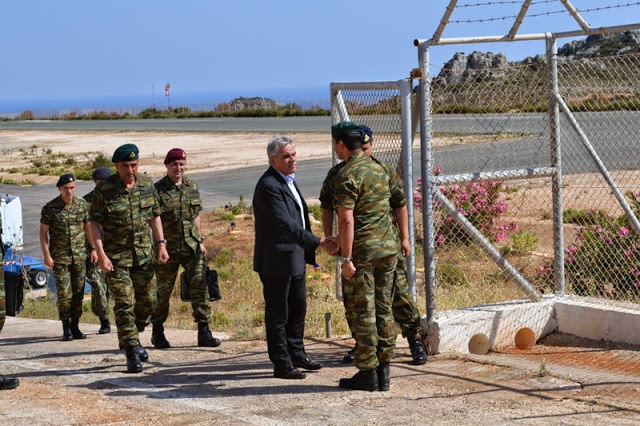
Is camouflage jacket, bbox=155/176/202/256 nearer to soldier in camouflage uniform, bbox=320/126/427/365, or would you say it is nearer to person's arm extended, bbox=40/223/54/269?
person's arm extended, bbox=40/223/54/269

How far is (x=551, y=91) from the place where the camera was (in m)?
8.84

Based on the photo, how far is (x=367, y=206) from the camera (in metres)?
7.08

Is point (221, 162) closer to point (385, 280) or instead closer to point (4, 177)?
point (4, 177)

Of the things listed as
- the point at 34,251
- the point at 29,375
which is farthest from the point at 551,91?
the point at 34,251

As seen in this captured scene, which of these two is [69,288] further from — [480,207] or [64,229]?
[480,207]

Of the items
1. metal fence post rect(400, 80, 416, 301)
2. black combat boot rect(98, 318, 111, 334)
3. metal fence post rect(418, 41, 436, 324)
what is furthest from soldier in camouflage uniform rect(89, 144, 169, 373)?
black combat boot rect(98, 318, 111, 334)

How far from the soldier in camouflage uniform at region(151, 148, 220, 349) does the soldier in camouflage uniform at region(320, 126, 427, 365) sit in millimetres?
1710

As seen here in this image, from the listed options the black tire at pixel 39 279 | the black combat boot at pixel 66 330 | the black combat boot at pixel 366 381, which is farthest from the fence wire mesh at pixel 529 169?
the black tire at pixel 39 279

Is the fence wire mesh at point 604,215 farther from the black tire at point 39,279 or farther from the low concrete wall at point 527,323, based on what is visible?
the black tire at point 39,279

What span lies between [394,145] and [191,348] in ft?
8.44

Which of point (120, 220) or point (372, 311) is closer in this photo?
point (372, 311)

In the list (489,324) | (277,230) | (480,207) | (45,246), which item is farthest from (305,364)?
(480,207)

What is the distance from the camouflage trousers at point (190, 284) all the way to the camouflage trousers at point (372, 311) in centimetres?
252

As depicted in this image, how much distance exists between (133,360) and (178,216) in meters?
1.55
